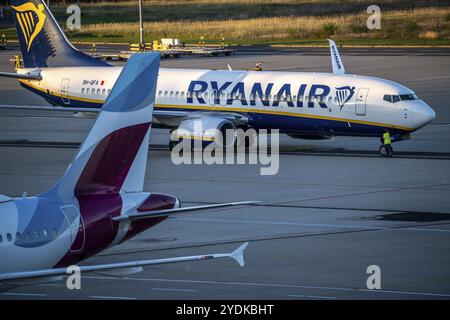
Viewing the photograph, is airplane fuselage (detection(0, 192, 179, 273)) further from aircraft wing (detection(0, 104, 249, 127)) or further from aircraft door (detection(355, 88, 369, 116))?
aircraft wing (detection(0, 104, 249, 127))

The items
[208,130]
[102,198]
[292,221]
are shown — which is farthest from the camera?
[208,130]

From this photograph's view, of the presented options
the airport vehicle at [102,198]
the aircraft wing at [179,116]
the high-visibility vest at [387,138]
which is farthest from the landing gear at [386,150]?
the airport vehicle at [102,198]

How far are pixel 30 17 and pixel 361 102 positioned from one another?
672 inches

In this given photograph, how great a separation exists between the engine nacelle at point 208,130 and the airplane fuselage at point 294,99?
48.1 inches

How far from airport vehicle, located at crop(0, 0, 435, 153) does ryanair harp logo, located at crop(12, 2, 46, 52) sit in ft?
0.16

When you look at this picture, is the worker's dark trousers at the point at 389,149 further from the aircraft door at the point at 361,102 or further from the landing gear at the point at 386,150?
the aircraft door at the point at 361,102

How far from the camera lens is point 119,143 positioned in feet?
83.9

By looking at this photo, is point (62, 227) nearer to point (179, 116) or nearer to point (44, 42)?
point (179, 116)

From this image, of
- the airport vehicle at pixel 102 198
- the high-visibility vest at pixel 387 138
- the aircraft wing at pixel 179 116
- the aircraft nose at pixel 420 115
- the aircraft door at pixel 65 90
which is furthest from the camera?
the aircraft door at pixel 65 90

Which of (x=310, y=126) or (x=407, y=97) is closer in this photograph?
(x=407, y=97)

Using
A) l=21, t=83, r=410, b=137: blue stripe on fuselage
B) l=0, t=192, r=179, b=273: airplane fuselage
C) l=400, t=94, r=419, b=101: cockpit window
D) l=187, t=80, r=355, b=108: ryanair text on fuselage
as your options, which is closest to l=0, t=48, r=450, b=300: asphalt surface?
l=21, t=83, r=410, b=137: blue stripe on fuselage

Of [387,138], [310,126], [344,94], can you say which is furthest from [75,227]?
[310,126]

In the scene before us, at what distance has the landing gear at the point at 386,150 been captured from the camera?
170 feet
